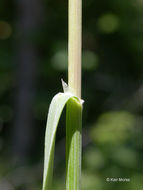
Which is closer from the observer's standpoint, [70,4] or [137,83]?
[70,4]

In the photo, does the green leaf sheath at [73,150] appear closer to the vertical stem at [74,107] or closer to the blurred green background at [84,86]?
the vertical stem at [74,107]

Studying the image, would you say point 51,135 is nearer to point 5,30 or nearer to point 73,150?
point 73,150

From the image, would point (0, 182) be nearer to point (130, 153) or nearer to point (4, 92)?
point (130, 153)

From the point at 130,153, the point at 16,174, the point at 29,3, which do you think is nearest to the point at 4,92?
the point at 29,3

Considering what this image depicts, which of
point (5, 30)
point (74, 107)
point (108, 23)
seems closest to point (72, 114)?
point (74, 107)

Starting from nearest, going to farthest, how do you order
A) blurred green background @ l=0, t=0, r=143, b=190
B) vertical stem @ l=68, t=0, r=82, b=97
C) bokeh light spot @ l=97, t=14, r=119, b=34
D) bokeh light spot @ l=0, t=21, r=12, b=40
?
1. vertical stem @ l=68, t=0, r=82, b=97
2. blurred green background @ l=0, t=0, r=143, b=190
3. bokeh light spot @ l=97, t=14, r=119, b=34
4. bokeh light spot @ l=0, t=21, r=12, b=40

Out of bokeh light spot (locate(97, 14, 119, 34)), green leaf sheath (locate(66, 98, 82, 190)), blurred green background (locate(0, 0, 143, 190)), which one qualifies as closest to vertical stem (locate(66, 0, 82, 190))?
green leaf sheath (locate(66, 98, 82, 190))

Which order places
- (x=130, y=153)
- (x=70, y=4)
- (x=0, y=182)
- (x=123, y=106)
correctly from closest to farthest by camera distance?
(x=70, y=4)
(x=130, y=153)
(x=0, y=182)
(x=123, y=106)

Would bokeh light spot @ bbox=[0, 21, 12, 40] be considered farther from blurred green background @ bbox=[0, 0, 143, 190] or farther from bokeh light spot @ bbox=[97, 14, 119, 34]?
bokeh light spot @ bbox=[97, 14, 119, 34]
